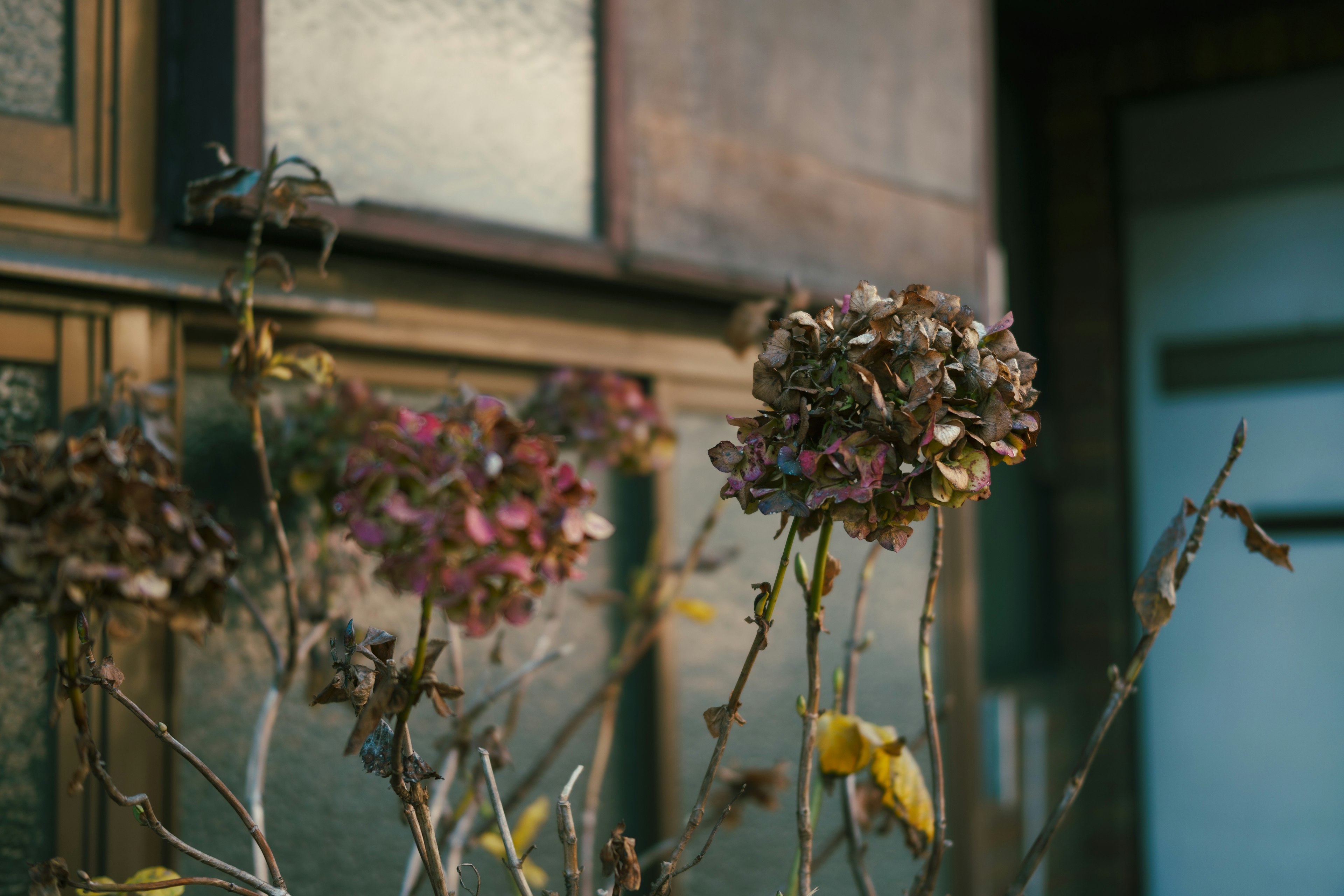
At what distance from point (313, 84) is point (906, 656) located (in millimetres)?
1570

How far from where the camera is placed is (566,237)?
5.61ft

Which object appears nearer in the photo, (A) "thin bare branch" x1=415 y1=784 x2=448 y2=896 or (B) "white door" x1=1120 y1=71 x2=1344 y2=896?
(A) "thin bare branch" x1=415 y1=784 x2=448 y2=896

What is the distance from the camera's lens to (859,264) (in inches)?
86.0

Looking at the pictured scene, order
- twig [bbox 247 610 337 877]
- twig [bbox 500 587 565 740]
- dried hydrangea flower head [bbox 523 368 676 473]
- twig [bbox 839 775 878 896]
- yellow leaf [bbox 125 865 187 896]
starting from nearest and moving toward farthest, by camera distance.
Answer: yellow leaf [bbox 125 865 187 896]
twig [bbox 839 775 878 896]
twig [bbox 247 610 337 877]
twig [bbox 500 587 565 740]
dried hydrangea flower head [bbox 523 368 676 473]

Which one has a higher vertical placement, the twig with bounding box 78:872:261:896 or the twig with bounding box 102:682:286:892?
the twig with bounding box 102:682:286:892

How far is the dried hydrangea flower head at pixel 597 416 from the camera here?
155 cm

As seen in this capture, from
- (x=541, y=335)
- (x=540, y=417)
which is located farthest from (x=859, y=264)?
(x=540, y=417)

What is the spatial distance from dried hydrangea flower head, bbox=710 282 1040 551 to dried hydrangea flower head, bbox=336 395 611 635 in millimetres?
139

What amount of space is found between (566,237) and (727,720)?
1115mm

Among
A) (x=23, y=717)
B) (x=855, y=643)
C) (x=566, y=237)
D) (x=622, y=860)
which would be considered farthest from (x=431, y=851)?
(x=566, y=237)

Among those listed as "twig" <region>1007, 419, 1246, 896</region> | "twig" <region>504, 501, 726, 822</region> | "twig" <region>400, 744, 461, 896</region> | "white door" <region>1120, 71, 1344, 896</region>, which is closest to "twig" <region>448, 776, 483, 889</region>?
"twig" <region>400, 744, 461, 896</region>

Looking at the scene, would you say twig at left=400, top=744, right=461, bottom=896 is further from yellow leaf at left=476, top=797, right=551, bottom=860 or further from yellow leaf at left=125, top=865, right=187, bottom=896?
yellow leaf at left=125, top=865, right=187, bottom=896

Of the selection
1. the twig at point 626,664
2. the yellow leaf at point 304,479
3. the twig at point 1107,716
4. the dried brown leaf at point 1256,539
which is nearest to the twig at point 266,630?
the yellow leaf at point 304,479

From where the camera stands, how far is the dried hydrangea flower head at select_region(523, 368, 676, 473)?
155cm
